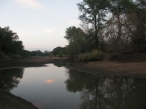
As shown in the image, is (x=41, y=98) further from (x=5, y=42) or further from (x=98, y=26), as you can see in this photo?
(x=5, y=42)

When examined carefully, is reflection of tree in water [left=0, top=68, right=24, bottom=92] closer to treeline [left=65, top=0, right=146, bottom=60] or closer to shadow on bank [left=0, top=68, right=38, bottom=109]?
shadow on bank [left=0, top=68, right=38, bottom=109]

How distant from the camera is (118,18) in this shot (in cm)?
3066

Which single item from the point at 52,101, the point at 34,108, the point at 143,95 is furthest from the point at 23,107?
the point at 143,95

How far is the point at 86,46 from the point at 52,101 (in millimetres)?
32640

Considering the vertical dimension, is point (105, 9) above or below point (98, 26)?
above

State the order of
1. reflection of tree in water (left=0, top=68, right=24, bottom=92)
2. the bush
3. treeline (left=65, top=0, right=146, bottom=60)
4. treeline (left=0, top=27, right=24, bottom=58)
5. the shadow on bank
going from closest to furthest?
the shadow on bank
reflection of tree in water (left=0, top=68, right=24, bottom=92)
treeline (left=65, top=0, right=146, bottom=60)
the bush
treeline (left=0, top=27, right=24, bottom=58)

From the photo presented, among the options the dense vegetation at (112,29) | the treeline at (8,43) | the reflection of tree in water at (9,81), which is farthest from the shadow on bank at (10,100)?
the treeline at (8,43)

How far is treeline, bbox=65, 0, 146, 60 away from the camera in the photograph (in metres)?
28.0

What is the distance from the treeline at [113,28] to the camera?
28.0 metres

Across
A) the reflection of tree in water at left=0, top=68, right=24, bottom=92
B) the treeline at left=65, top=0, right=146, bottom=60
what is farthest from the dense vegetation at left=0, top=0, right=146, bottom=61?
the reflection of tree in water at left=0, top=68, right=24, bottom=92

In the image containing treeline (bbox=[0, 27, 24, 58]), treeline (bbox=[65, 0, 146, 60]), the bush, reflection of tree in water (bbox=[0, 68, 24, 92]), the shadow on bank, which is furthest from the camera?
treeline (bbox=[0, 27, 24, 58])

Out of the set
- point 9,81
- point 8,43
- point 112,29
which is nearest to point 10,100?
point 9,81

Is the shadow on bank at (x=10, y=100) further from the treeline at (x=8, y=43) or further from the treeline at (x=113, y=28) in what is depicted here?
the treeline at (x=8, y=43)

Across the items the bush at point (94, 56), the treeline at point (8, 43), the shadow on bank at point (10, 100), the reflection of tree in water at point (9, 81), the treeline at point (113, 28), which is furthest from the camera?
the treeline at point (8, 43)
